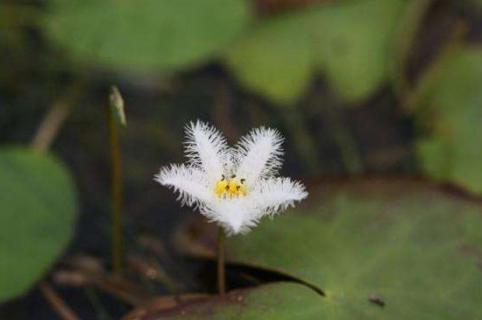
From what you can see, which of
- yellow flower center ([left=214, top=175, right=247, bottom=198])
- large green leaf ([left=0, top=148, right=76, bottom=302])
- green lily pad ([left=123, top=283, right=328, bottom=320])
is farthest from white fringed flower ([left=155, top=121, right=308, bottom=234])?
large green leaf ([left=0, top=148, right=76, bottom=302])

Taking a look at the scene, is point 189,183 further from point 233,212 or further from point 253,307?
point 253,307

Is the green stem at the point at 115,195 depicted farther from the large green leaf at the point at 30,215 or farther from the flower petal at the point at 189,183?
the flower petal at the point at 189,183

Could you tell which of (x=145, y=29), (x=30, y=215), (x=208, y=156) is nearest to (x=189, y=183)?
(x=208, y=156)

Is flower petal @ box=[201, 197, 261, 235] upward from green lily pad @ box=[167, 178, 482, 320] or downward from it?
downward

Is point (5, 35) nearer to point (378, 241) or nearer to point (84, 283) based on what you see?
point (84, 283)

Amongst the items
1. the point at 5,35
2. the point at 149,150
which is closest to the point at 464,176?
the point at 149,150

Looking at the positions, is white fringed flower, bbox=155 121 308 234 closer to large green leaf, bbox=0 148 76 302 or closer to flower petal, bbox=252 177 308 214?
flower petal, bbox=252 177 308 214

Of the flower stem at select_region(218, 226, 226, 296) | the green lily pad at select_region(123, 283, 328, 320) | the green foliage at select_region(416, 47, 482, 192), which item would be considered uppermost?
the green foliage at select_region(416, 47, 482, 192)
